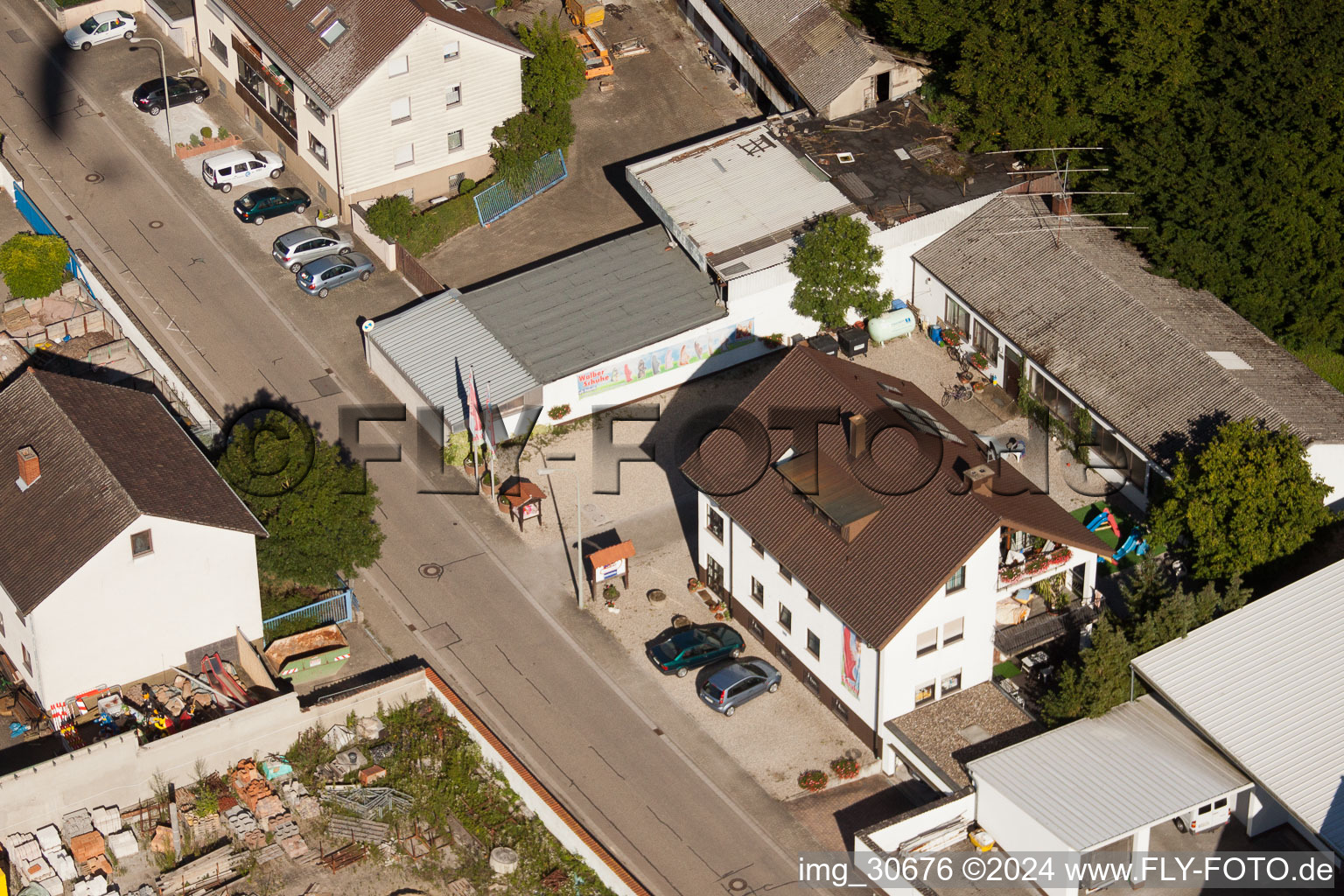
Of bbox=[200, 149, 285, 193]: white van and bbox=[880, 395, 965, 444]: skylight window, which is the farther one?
bbox=[200, 149, 285, 193]: white van

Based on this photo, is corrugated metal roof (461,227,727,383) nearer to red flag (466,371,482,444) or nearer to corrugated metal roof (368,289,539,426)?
corrugated metal roof (368,289,539,426)

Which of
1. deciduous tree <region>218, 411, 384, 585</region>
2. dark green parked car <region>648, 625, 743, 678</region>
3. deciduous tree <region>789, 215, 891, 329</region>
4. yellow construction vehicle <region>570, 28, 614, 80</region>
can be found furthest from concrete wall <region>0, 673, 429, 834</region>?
yellow construction vehicle <region>570, 28, 614, 80</region>

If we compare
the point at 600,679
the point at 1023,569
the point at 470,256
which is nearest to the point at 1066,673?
the point at 1023,569

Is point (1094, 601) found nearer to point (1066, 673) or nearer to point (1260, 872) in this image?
point (1066, 673)

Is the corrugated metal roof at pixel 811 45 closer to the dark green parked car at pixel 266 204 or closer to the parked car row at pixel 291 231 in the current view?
the parked car row at pixel 291 231

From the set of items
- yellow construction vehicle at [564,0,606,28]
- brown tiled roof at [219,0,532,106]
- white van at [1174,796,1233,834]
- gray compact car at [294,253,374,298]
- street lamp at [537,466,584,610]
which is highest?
brown tiled roof at [219,0,532,106]

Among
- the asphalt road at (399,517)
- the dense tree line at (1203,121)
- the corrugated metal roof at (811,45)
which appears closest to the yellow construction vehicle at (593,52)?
the corrugated metal roof at (811,45)

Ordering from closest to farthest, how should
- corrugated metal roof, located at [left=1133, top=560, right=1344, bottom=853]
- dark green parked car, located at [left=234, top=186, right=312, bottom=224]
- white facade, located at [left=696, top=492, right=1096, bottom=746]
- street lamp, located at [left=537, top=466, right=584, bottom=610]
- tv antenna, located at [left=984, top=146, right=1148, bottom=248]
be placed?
corrugated metal roof, located at [left=1133, top=560, right=1344, bottom=853] < white facade, located at [left=696, top=492, right=1096, bottom=746] < street lamp, located at [left=537, top=466, right=584, bottom=610] < tv antenna, located at [left=984, top=146, right=1148, bottom=248] < dark green parked car, located at [left=234, top=186, right=312, bottom=224]
